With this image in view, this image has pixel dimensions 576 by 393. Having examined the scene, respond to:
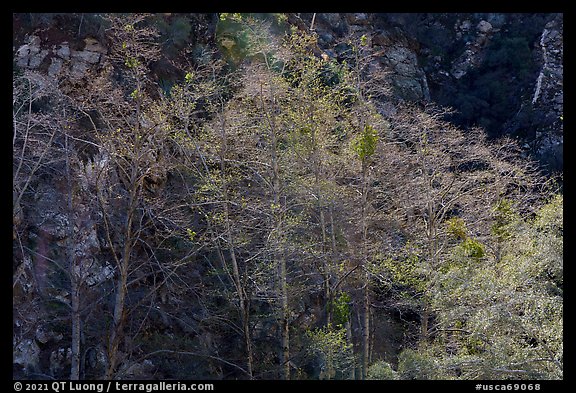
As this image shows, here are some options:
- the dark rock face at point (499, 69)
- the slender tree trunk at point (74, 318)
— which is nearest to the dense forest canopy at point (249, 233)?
the slender tree trunk at point (74, 318)

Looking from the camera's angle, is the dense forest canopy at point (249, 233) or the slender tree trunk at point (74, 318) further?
the dense forest canopy at point (249, 233)

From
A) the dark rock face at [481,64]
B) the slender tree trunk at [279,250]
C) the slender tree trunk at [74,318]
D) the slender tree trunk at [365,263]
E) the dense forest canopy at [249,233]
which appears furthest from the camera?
the dark rock face at [481,64]

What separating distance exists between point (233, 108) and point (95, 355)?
7.57 metres

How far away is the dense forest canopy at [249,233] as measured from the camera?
44.0 feet

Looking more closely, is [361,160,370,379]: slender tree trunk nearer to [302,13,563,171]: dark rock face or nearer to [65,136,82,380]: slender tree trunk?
[65,136,82,380]: slender tree trunk

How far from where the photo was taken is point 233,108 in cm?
1588

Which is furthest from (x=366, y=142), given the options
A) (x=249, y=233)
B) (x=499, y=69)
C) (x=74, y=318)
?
(x=499, y=69)

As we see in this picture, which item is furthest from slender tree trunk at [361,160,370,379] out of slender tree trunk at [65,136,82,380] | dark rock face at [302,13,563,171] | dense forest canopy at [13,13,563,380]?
dark rock face at [302,13,563,171]

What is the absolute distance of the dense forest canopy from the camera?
13398 millimetres

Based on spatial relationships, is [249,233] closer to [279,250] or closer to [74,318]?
[279,250]

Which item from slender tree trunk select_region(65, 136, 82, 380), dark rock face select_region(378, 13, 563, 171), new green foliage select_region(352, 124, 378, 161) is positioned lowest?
slender tree trunk select_region(65, 136, 82, 380)

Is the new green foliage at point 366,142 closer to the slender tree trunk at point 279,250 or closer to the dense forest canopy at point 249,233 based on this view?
the dense forest canopy at point 249,233

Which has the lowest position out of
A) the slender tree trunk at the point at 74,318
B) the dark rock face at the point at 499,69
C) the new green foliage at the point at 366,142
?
the slender tree trunk at the point at 74,318

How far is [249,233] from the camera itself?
1502 cm
